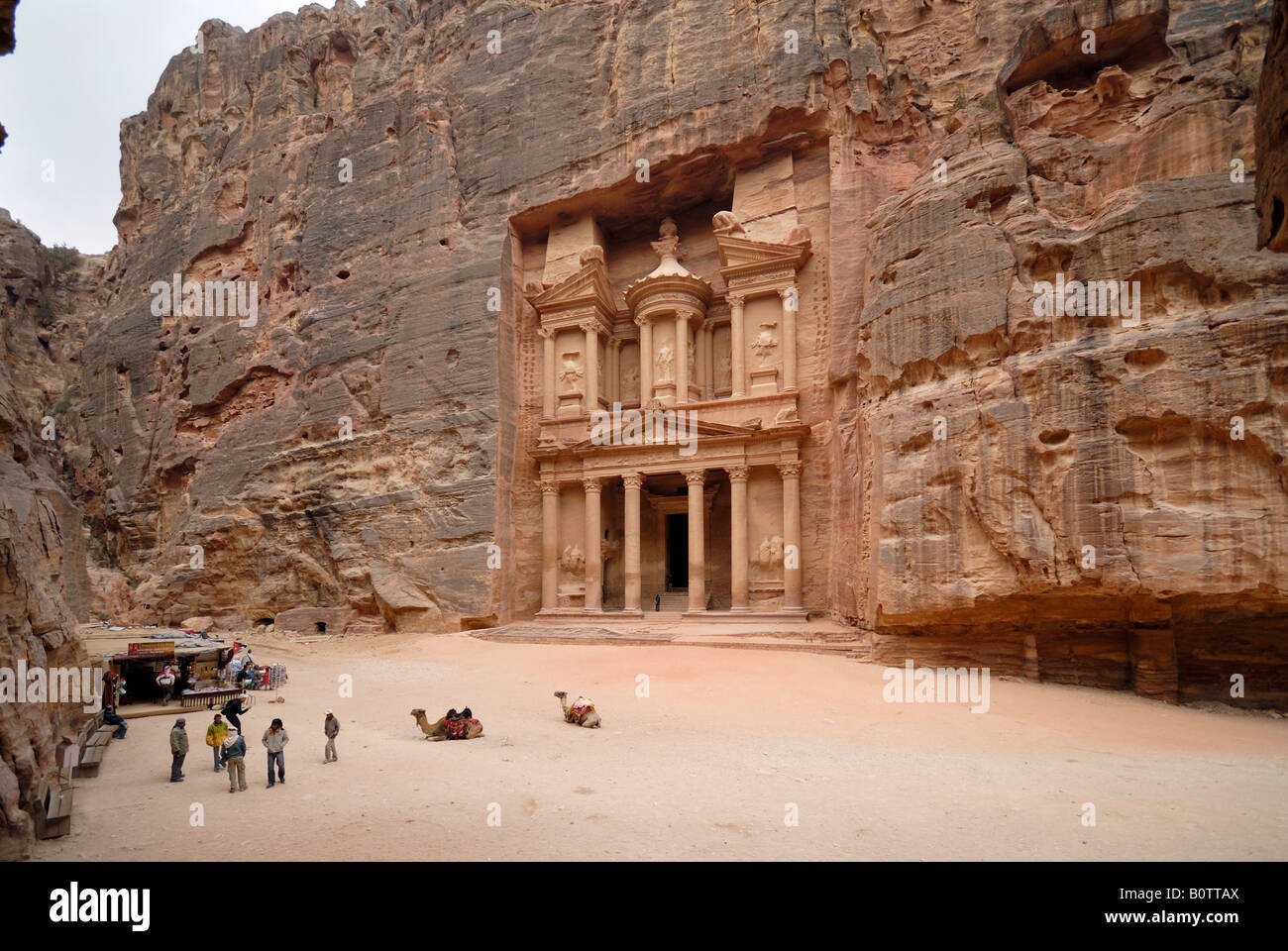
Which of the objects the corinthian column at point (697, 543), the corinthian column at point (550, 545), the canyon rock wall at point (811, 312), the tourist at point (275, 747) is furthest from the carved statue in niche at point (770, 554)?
the tourist at point (275, 747)

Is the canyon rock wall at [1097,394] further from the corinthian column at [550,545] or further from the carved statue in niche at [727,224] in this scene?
the corinthian column at [550,545]

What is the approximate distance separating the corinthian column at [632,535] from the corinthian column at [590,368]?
3.59m

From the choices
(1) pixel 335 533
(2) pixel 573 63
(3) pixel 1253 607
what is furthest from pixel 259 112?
(3) pixel 1253 607

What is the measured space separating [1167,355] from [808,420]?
11.7 m

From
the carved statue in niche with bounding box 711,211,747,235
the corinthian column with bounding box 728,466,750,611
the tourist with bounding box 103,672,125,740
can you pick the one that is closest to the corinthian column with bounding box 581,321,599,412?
the carved statue in niche with bounding box 711,211,747,235

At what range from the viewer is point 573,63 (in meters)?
26.6

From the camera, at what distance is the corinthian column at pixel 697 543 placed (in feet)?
76.4

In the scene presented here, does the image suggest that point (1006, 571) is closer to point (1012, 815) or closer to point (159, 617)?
point (1012, 815)

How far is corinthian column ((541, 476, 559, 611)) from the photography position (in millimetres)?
25484

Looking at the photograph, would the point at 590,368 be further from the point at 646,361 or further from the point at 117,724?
the point at 117,724

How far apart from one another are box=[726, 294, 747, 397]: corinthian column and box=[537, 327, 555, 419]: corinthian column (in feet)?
23.0

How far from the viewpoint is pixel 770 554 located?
23.0 meters

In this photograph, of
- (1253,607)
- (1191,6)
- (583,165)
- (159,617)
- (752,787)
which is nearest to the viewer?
(752,787)

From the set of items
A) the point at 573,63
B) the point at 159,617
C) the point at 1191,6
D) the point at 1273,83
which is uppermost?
the point at 573,63
